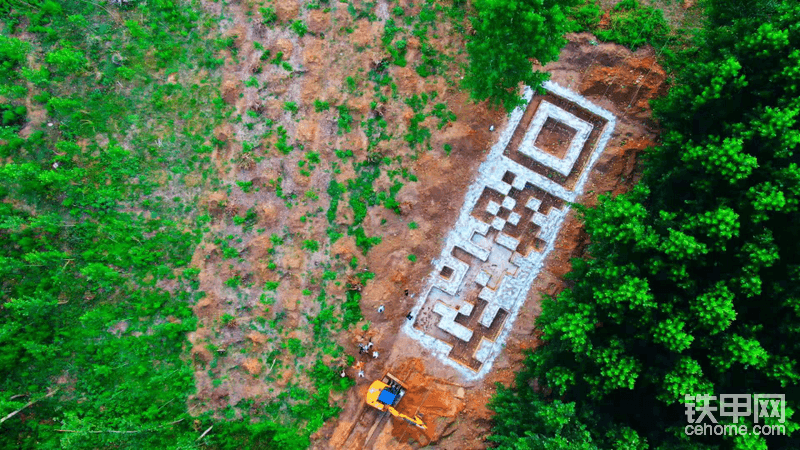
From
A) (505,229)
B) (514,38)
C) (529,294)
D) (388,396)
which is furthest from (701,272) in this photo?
(388,396)

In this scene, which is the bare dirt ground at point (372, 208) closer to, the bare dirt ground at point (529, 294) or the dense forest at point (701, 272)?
the bare dirt ground at point (529, 294)

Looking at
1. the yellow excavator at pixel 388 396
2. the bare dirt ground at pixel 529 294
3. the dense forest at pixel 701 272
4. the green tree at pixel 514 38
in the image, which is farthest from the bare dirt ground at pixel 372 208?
the green tree at pixel 514 38

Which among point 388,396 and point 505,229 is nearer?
point 388,396

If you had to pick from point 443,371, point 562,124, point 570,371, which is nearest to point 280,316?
point 443,371

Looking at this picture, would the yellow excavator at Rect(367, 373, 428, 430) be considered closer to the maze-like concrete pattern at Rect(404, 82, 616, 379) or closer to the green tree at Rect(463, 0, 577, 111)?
the maze-like concrete pattern at Rect(404, 82, 616, 379)

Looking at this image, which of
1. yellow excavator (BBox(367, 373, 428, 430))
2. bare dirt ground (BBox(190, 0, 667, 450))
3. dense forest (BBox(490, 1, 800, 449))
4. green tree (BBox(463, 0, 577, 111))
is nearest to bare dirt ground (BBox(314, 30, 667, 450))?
bare dirt ground (BBox(190, 0, 667, 450))

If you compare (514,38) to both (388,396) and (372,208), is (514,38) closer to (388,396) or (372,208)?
(372,208)
